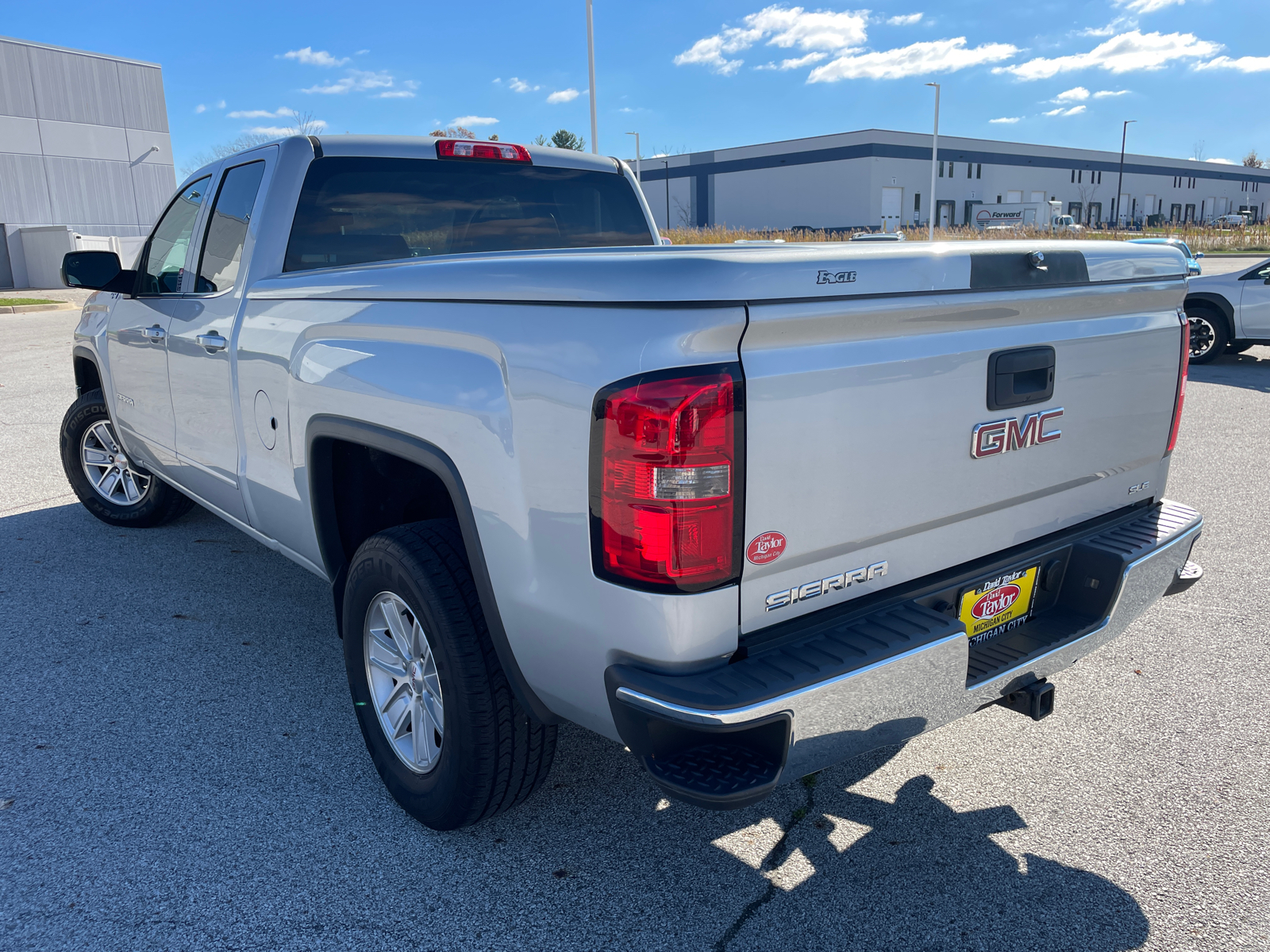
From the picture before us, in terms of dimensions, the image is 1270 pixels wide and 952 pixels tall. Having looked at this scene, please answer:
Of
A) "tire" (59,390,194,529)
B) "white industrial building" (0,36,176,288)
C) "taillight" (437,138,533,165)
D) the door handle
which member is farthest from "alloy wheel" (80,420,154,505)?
"white industrial building" (0,36,176,288)

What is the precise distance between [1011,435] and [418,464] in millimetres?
1640

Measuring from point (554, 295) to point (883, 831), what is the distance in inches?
72.3

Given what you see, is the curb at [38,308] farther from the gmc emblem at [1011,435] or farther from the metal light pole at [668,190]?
the metal light pole at [668,190]

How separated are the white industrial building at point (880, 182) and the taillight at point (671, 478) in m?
57.7

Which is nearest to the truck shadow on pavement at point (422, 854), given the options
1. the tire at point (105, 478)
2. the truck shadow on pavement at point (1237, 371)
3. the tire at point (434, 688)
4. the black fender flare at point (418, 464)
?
the tire at point (434, 688)

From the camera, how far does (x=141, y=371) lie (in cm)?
460

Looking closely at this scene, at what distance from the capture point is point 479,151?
156 inches

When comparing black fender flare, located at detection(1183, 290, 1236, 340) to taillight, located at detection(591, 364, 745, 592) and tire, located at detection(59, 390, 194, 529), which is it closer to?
tire, located at detection(59, 390, 194, 529)

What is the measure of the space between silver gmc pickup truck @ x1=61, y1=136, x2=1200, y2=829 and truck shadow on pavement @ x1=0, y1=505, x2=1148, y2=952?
0.84 feet

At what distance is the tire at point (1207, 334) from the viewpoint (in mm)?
11305

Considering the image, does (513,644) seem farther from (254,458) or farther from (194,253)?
(194,253)

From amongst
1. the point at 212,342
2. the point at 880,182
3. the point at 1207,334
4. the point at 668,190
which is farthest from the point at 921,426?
the point at 668,190

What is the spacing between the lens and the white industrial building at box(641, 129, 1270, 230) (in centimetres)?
6125

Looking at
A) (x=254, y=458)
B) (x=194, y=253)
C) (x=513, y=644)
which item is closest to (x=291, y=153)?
(x=194, y=253)
